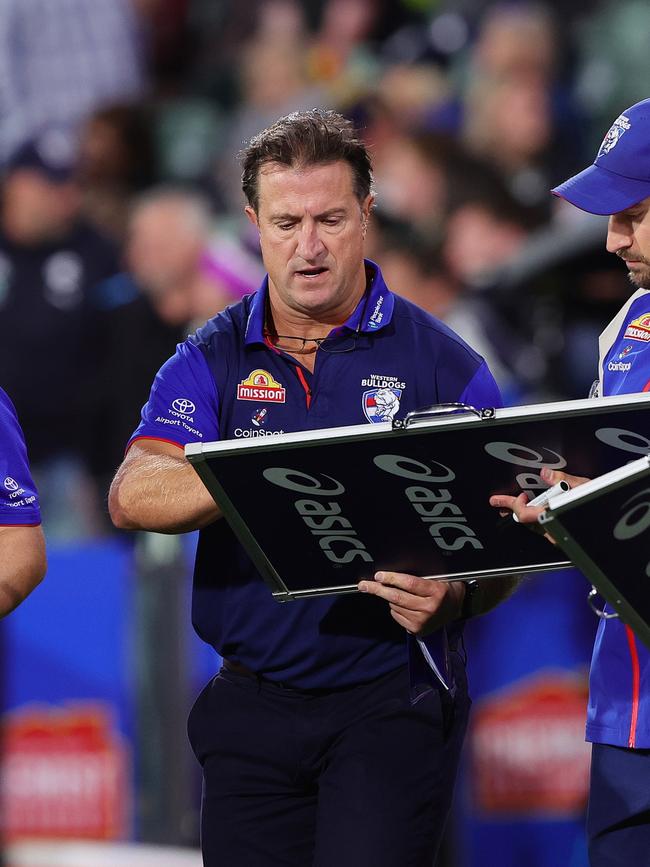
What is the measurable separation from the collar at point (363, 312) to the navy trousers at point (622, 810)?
942 mm

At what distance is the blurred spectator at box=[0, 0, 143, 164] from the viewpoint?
8609 mm

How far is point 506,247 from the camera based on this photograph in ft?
22.7

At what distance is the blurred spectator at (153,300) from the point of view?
286 inches

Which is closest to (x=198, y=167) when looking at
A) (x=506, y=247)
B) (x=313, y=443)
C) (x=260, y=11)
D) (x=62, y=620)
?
(x=260, y=11)

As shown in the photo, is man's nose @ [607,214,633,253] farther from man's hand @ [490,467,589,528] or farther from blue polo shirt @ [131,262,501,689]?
man's hand @ [490,467,589,528]

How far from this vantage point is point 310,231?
2783 millimetres

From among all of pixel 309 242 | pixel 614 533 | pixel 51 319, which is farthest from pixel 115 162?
pixel 614 533

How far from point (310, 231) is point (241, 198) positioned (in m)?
5.37

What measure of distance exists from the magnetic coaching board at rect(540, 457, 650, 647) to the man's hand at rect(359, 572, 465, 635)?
0.42 meters

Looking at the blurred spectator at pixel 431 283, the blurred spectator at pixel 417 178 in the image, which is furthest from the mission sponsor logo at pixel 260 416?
the blurred spectator at pixel 417 178

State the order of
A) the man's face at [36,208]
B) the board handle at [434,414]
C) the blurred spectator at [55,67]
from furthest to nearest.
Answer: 1. the blurred spectator at [55,67]
2. the man's face at [36,208]
3. the board handle at [434,414]

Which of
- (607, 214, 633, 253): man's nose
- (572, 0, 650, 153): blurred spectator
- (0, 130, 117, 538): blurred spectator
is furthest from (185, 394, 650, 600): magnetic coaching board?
A: (572, 0, 650, 153): blurred spectator

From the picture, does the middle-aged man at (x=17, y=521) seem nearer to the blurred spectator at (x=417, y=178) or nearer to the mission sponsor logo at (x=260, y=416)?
the mission sponsor logo at (x=260, y=416)

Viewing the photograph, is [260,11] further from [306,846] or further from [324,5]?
[306,846]
